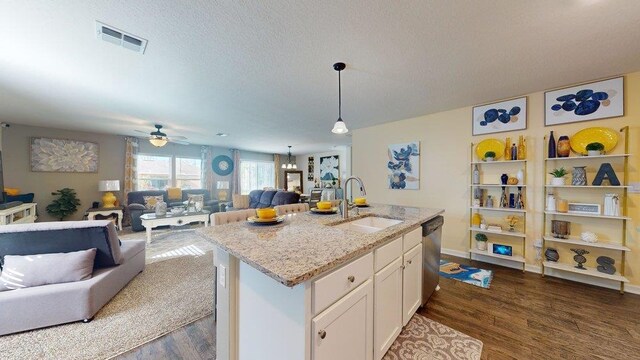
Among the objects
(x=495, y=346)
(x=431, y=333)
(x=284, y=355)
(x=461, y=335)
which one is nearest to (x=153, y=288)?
(x=284, y=355)

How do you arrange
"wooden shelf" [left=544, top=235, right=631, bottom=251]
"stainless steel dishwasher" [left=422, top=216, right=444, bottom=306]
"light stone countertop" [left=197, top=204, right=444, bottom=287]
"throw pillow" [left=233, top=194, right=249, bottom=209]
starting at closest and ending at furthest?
1. "light stone countertop" [left=197, top=204, right=444, bottom=287]
2. "stainless steel dishwasher" [left=422, top=216, right=444, bottom=306]
3. "wooden shelf" [left=544, top=235, right=631, bottom=251]
4. "throw pillow" [left=233, top=194, right=249, bottom=209]

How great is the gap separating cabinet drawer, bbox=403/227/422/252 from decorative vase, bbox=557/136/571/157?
2.36 metres

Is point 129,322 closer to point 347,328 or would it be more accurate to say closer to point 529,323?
point 347,328

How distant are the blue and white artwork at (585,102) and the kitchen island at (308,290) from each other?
275 centimetres

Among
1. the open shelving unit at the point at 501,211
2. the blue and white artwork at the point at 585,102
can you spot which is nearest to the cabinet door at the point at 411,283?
the open shelving unit at the point at 501,211

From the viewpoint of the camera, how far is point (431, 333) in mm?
1788

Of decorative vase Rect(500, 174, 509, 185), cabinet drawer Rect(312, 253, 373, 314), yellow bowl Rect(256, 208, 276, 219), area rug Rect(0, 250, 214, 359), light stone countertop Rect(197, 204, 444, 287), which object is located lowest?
area rug Rect(0, 250, 214, 359)

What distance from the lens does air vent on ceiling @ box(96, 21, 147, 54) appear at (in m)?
1.69

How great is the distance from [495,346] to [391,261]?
1.09 meters

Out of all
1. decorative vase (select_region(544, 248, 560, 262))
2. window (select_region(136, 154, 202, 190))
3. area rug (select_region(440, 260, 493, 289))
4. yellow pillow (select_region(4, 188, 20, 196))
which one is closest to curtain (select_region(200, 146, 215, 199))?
window (select_region(136, 154, 202, 190))

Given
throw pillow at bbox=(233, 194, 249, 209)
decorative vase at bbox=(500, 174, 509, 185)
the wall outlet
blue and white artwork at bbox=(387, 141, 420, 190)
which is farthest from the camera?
throw pillow at bbox=(233, 194, 249, 209)

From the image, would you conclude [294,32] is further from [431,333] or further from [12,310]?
[12,310]

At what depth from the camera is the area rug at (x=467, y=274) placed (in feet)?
8.66

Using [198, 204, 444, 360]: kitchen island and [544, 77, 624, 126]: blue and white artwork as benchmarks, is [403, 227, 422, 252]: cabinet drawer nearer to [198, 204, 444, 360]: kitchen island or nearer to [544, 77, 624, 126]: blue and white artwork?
[198, 204, 444, 360]: kitchen island
